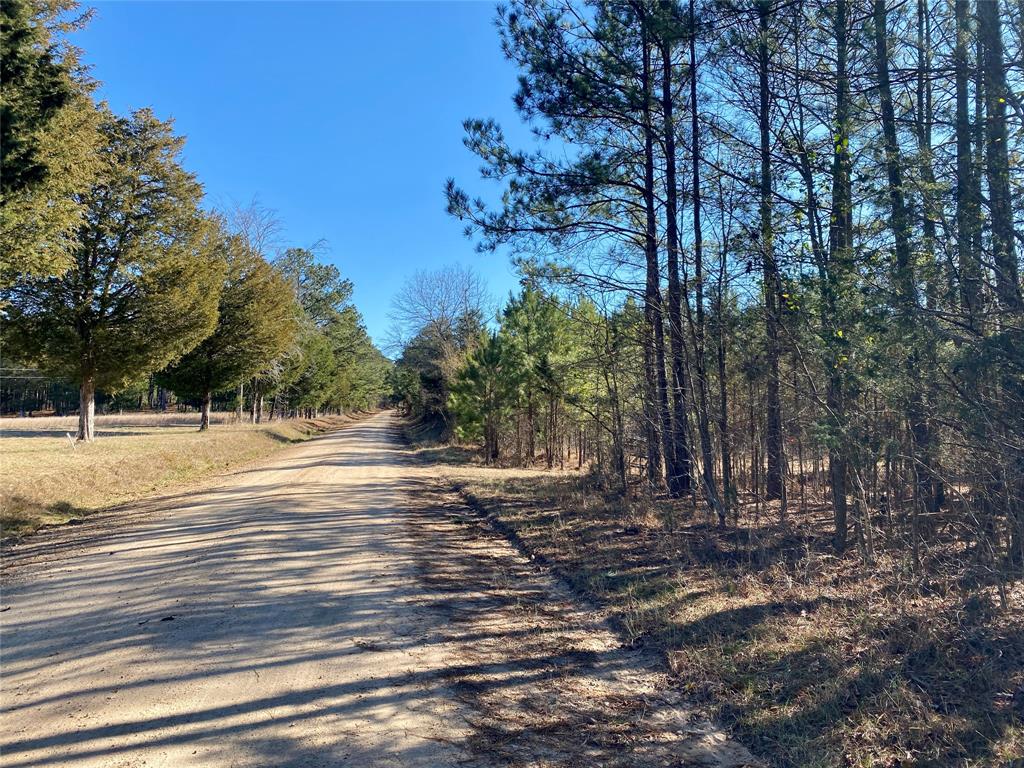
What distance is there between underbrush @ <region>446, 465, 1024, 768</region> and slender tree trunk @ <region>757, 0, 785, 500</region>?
139 cm

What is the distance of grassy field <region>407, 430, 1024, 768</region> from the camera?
3.43 m

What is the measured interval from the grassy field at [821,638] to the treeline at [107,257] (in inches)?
472

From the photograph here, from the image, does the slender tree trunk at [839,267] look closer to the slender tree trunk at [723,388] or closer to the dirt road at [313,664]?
the slender tree trunk at [723,388]

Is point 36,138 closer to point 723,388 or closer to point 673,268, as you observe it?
point 673,268

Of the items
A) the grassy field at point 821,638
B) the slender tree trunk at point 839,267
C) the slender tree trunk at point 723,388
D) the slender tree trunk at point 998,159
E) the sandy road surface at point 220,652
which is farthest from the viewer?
the slender tree trunk at point 723,388

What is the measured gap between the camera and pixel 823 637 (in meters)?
4.76

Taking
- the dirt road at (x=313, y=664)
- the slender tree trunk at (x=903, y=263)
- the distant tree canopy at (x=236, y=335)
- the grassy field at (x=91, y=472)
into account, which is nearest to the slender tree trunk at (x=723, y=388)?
the slender tree trunk at (x=903, y=263)

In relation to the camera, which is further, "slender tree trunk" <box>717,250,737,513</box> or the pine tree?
the pine tree

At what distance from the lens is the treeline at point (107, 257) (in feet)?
36.5

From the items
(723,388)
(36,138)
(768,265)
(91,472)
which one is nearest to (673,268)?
Result: (723,388)

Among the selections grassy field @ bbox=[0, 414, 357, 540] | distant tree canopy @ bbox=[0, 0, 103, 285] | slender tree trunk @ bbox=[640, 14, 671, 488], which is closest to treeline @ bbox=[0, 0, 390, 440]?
distant tree canopy @ bbox=[0, 0, 103, 285]

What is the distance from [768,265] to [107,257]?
68.2 feet

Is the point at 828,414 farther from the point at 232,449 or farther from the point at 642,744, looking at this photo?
the point at 232,449

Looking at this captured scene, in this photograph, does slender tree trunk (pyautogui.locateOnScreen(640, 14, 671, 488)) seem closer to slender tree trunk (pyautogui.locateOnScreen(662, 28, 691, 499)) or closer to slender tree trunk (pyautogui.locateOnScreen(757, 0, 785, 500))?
slender tree trunk (pyautogui.locateOnScreen(662, 28, 691, 499))
